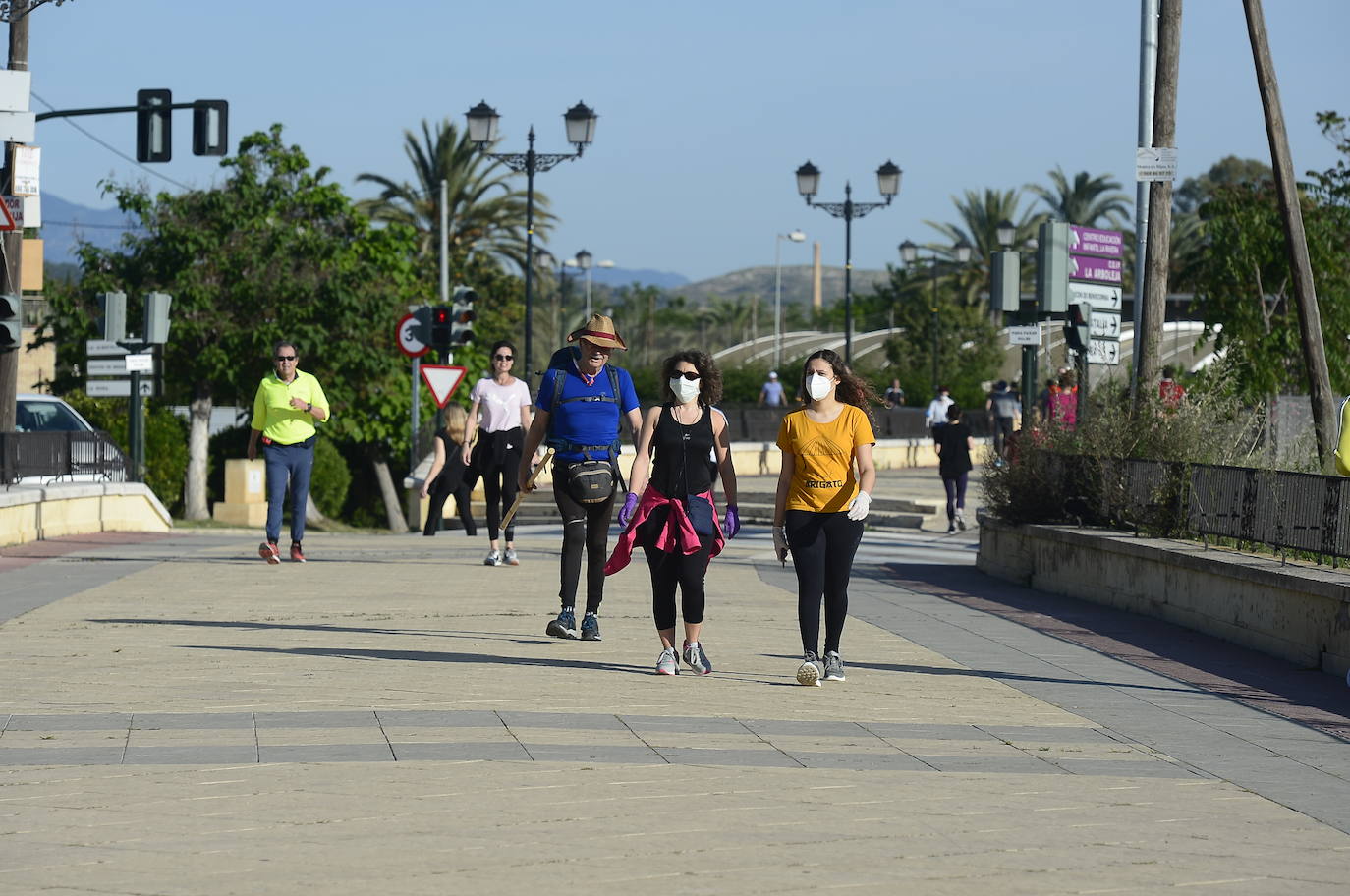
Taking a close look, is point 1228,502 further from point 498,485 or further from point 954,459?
point 954,459

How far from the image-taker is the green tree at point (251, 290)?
34.4 meters

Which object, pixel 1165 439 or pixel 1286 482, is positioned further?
pixel 1165 439

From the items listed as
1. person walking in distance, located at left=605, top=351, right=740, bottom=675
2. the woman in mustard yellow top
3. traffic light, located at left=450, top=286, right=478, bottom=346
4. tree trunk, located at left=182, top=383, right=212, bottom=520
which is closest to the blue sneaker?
person walking in distance, located at left=605, top=351, right=740, bottom=675

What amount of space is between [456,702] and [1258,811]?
10.9ft

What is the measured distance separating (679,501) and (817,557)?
2.29ft

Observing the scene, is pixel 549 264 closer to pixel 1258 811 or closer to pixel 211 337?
pixel 211 337

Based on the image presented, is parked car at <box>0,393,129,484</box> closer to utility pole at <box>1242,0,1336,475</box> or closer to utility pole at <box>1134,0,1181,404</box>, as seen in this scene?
utility pole at <box>1134,0,1181,404</box>

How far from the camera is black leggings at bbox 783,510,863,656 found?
28.6 ft

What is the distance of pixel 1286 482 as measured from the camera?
10586 millimetres

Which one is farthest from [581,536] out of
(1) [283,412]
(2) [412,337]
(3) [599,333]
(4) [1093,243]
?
(2) [412,337]

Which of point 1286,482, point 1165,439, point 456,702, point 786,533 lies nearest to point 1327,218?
point 1165,439

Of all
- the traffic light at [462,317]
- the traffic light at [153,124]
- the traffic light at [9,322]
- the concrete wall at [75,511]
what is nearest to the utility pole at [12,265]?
the concrete wall at [75,511]

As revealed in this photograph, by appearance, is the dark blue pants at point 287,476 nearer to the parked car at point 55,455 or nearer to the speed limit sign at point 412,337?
the parked car at point 55,455

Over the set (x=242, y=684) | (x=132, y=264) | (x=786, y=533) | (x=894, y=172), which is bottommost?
(x=242, y=684)
